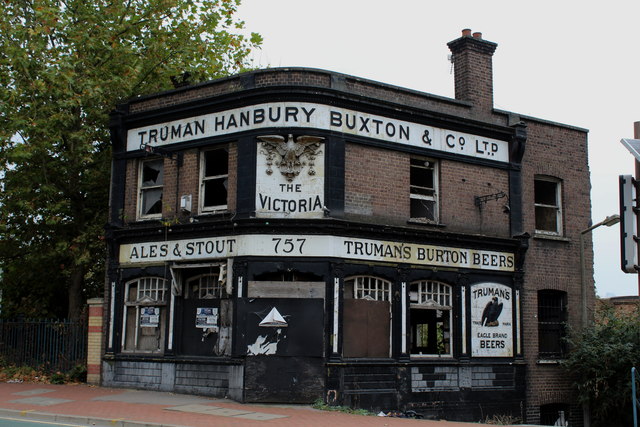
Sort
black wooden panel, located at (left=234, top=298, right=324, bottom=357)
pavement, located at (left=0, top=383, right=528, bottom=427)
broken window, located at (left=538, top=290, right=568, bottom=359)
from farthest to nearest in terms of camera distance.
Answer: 1. broken window, located at (left=538, top=290, right=568, bottom=359)
2. black wooden panel, located at (left=234, top=298, right=324, bottom=357)
3. pavement, located at (left=0, top=383, right=528, bottom=427)

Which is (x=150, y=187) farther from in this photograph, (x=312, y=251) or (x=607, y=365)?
(x=607, y=365)

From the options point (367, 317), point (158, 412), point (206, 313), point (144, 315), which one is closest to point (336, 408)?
point (367, 317)

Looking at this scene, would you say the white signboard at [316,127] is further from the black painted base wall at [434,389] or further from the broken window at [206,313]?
the black painted base wall at [434,389]

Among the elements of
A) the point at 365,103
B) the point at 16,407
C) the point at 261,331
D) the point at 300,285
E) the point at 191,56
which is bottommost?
the point at 16,407

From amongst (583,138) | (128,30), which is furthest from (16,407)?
(583,138)

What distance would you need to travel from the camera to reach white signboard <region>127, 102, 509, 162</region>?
56.4ft

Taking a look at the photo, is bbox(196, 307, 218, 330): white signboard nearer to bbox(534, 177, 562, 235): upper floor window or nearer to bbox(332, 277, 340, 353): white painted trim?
bbox(332, 277, 340, 353): white painted trim

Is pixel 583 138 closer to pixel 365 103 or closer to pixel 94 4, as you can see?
pixel 365 103

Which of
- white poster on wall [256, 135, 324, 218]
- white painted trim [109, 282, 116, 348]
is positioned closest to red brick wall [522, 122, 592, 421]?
white poster on wall [256, 135, 324, 218]

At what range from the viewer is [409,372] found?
58.2ft

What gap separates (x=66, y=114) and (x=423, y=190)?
1010 centimetres

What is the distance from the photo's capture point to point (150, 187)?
19.5 m

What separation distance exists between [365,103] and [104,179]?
897 centimetres

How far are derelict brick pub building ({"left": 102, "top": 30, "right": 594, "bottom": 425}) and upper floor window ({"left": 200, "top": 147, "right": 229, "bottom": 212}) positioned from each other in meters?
0.04
